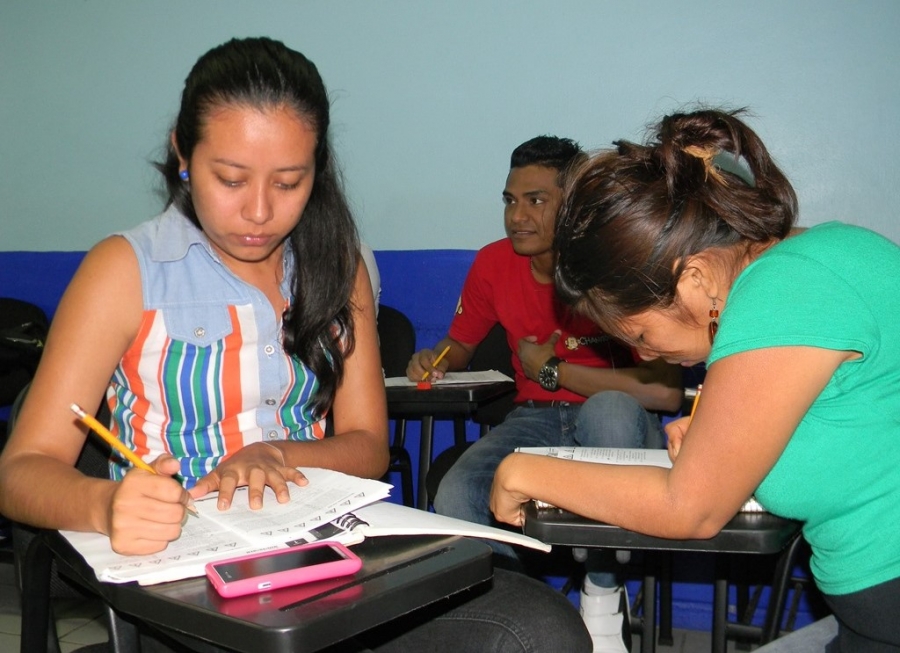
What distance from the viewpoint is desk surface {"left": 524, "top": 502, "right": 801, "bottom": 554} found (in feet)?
3.65

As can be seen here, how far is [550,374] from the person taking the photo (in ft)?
7.82

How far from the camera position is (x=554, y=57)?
2697 millimetres

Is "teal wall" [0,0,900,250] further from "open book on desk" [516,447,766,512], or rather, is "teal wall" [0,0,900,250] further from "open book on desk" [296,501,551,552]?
"open book on desk" [296,501,551,552]

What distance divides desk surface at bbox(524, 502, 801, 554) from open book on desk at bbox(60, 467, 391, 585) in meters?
0.23

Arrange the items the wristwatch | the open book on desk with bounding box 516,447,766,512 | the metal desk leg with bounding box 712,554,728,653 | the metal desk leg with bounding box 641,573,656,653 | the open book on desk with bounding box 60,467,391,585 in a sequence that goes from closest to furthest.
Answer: the open book on desk with bounding box 60,467,391,585
the open book on desk with bounding box 516,447,766,512
the metal desk leg with bounding box 712,554,728,653
the metal desk leg with bounding box 641,573,656,653
the wristwatch

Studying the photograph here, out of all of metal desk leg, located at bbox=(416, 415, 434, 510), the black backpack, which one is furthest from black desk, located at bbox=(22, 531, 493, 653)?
the black backpack

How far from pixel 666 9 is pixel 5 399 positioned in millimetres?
2424

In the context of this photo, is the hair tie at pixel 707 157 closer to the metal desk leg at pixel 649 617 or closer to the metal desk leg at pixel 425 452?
the metal desk leg at pixel 649 617

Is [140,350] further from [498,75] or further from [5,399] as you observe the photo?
[5,399]

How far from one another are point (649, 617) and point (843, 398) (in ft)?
3.80

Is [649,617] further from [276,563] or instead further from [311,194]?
[276,563]

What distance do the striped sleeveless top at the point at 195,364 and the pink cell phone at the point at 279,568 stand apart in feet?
1.74

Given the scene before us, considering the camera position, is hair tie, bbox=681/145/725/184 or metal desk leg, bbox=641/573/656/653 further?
metal desk leg, bbox=641/573/656/653

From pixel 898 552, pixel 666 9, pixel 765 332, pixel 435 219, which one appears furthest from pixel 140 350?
pixel 666 9
